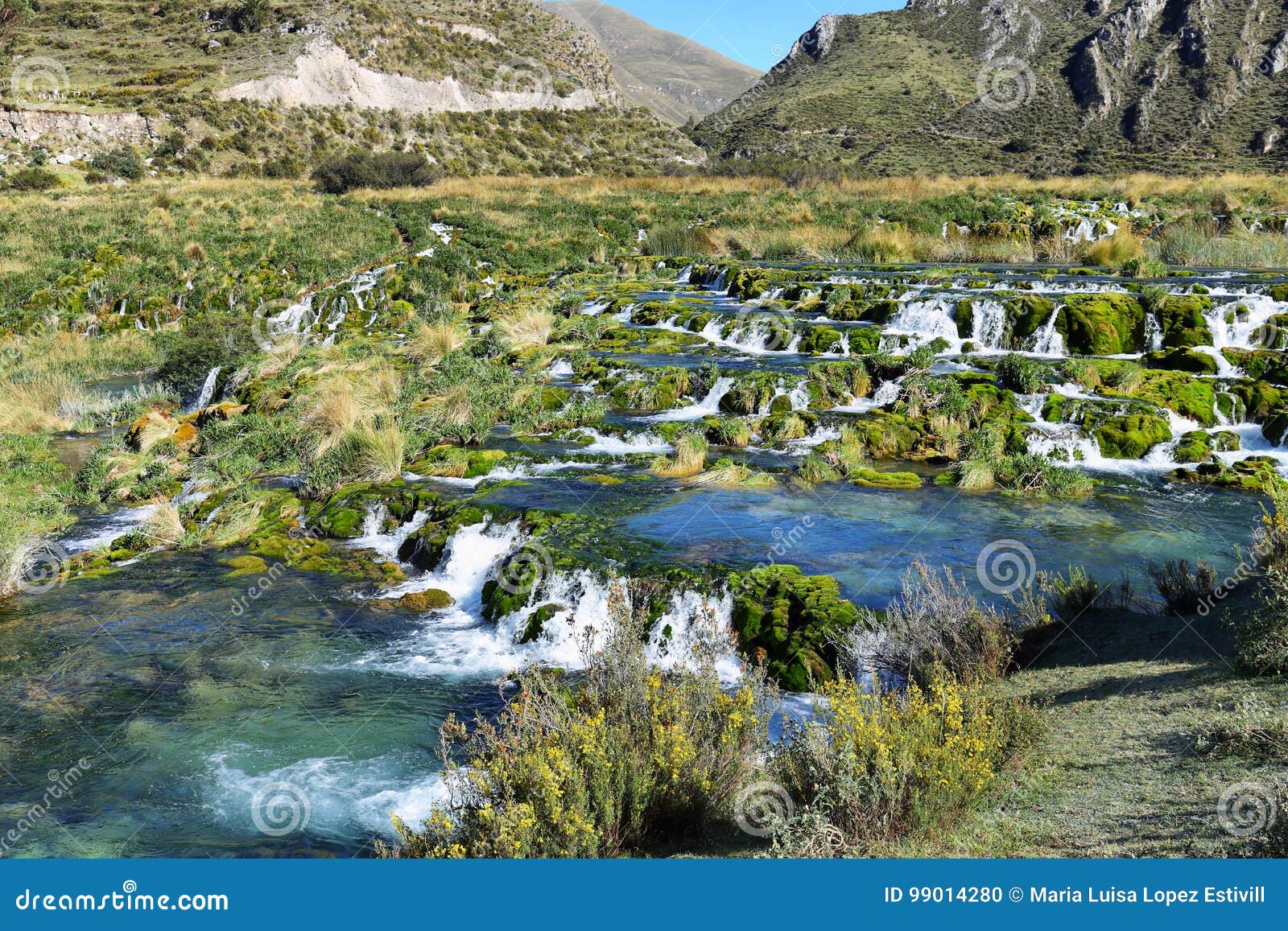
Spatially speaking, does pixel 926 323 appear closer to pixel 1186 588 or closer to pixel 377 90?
pixel 1186 588

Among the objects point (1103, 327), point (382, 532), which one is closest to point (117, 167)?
point (382, 532)

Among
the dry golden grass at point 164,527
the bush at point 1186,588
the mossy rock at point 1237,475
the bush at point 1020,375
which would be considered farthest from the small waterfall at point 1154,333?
the dry golden grass at point 164,527

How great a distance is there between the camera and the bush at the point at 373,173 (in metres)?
42.9

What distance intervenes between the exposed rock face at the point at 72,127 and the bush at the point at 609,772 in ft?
190

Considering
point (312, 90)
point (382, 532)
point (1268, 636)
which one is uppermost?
point (312, 90)

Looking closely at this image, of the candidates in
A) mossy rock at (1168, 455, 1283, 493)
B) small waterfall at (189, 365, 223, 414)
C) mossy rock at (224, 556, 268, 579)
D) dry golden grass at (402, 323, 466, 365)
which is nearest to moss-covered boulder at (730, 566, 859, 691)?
mossy rock at (224, 556, 268, 579)

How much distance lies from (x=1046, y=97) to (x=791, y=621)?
78455 millimetres

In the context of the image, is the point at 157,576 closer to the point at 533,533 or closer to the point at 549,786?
the point at 533,533

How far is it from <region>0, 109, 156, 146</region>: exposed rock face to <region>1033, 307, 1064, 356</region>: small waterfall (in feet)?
174

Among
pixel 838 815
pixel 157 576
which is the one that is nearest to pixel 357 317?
pixel 157 576

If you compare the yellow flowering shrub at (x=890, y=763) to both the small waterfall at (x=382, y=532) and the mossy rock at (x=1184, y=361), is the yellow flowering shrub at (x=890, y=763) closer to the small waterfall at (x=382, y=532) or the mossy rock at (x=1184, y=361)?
the small waterfall at (x=382, y=532)

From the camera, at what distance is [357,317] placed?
81.8ft

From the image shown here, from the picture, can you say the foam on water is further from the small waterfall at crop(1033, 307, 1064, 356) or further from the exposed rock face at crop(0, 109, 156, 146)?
the exposed rock face at crop(0, 109, 156, 146)

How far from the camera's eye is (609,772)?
441 cm
